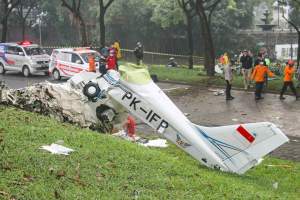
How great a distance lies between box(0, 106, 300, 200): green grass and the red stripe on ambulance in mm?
650

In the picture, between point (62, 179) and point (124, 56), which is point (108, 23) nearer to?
point (124, 56)

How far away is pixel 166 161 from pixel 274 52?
142ft

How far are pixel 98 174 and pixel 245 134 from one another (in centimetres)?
278

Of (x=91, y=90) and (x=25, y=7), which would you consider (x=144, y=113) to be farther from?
(x=25, y=7)

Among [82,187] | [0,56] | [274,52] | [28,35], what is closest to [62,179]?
[82,187]

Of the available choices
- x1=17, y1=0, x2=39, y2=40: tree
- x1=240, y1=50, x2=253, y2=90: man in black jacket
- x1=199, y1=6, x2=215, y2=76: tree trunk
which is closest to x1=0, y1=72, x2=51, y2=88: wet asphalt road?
x1=199, y1=6, x2=215, y2=76: tree trunk

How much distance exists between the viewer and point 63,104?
1127 centimetres

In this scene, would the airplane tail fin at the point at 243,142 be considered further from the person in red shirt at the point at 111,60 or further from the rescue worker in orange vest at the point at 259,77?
the person in red shirt at the point at 111,60

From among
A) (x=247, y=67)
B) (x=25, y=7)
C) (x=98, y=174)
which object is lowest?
(x=98, y=174)

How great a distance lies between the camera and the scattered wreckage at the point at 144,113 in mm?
8852

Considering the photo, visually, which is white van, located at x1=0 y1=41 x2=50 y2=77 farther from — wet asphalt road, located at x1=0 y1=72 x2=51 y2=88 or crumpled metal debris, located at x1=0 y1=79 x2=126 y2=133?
crumpled metal debris, located at x1=0 y1=79 x2=126 y2=133

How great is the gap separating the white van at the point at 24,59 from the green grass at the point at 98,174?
824 inches

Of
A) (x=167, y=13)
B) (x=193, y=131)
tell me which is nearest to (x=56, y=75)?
(x=167, y=13)

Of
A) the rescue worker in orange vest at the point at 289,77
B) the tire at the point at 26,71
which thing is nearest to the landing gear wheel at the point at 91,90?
the rescue worker in orange vest at the point at 289,77
